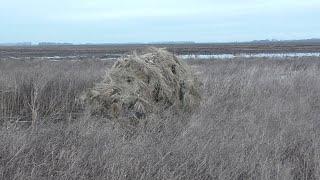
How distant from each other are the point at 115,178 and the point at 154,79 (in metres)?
3.58

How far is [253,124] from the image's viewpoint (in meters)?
7.58

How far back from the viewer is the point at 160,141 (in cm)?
613

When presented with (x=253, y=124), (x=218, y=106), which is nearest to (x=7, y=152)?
(x=253, y=124)

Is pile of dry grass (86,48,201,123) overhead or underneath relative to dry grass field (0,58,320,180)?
overhead

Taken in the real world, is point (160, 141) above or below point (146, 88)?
below

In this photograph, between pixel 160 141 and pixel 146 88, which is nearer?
pixel 160 141

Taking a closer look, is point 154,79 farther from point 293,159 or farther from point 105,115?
point 293,159

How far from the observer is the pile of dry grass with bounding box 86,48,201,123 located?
25.2ft

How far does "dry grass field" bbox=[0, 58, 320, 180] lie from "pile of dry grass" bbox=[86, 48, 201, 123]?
0.30 meters

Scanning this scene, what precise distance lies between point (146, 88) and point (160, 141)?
195 cm

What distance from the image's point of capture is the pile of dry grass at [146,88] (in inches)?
302

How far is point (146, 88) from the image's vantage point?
7.96 metres

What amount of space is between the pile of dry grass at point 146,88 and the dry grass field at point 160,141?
0.97 ft

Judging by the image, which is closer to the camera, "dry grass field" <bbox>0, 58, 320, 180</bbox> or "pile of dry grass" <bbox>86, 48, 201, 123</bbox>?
"dry grass field" <bbox>0, 58, 320, 180</bbox>
